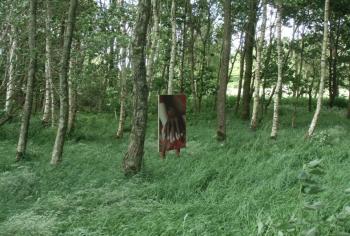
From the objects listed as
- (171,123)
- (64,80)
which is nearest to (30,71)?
(64,80)

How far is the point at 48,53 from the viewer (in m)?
12.9

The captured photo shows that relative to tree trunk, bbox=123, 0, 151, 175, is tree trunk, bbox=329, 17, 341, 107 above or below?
above

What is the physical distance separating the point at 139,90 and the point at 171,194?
2774 mm

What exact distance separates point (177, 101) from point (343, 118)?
1224 cm

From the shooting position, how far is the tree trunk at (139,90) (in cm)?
937

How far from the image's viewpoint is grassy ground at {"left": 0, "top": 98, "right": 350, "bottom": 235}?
5.52 meters

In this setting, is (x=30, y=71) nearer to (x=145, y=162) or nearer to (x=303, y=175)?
(x=145, y=162)

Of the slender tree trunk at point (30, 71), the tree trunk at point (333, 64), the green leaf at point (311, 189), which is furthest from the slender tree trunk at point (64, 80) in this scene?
the tree trunk at point (333, 64)

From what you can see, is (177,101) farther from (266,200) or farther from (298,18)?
(298,18)

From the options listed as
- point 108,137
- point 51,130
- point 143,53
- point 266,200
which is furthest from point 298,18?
point 266,200

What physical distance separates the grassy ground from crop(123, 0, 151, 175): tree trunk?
355mm

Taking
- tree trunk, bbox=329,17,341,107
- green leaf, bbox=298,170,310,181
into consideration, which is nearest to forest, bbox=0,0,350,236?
green leaf, bbox=298,170,310,181

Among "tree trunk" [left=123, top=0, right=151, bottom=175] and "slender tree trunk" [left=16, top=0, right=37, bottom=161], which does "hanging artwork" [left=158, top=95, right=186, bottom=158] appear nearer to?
"tree trunk" [left=123, top=0, right=151, bottom=175]

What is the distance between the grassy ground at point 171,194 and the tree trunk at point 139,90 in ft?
1.16
